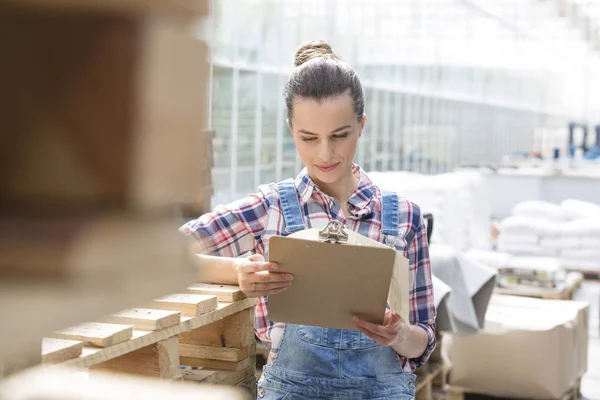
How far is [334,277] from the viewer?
64.4 inches

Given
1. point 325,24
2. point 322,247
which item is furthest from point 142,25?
point 325,24

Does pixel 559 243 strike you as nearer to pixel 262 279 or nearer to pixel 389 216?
pixel 389 216

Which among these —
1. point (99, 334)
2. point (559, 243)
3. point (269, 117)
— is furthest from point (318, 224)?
point (559, 243)

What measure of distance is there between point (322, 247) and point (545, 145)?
17590mm

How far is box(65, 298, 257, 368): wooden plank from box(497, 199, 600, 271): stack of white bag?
5572mm

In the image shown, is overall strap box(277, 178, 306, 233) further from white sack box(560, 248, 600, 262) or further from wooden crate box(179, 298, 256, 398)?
white sack box(560, 248, 600, 262)

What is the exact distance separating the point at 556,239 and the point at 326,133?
5.92 metres

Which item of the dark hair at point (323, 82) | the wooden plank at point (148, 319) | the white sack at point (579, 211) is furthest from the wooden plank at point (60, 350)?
the white sack at point (579, 211)

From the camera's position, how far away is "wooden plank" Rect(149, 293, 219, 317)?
186 centimetres

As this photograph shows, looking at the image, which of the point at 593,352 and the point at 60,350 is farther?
the point at 593,352

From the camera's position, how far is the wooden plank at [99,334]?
1.48 meters

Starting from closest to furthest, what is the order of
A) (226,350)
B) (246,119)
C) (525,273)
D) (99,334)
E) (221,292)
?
(99,334), (221,292), (226,350), (525,273), (246,119)

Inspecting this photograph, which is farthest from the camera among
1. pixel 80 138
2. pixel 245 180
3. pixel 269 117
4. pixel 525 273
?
pixel 269 117

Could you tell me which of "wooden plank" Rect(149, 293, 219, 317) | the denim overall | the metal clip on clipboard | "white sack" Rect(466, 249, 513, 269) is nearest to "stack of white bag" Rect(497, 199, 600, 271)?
"white sack" Rect(466, 249, 513, 269)
